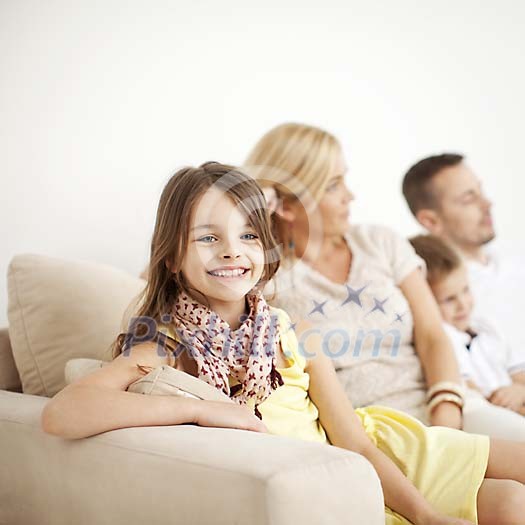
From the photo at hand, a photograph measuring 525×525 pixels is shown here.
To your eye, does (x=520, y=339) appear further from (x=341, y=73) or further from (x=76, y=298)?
(x=76, y=298)

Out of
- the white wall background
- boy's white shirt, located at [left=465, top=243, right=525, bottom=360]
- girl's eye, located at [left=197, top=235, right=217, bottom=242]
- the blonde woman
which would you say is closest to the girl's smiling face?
girl's eye, located at [left=197, top=235, right=217, bottom=242]

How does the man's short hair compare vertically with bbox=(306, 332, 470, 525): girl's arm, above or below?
above

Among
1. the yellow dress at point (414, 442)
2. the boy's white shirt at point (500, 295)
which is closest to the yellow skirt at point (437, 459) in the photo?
the yellow dress at point (414, 442)

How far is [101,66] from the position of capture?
86.7 inches

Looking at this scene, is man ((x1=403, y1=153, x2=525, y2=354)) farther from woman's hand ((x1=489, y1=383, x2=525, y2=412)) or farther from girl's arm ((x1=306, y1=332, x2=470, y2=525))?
girl's arm ((x1=306, y1=332, x2=470, y2=525))

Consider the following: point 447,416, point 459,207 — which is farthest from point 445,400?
point 459,207

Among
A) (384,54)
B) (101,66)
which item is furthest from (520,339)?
(101,66)

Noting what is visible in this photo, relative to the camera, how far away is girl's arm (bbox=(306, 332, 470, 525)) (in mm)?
1344

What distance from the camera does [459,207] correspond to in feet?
9.34

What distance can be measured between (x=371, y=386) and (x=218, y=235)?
736mm

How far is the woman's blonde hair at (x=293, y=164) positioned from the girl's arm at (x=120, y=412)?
890 mm

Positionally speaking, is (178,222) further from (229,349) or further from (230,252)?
(229,349)

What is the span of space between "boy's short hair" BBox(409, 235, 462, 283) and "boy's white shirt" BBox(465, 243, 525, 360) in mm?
182

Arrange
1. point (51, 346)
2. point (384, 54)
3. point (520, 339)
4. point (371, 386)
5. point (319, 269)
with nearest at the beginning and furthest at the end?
1. point (51, 346)
2. point (371, 386)
3. point (319, 269)
4. point (520, 339)
5. point (384, 54)
